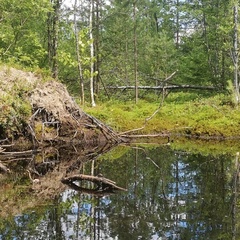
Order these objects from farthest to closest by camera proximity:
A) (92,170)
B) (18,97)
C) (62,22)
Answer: (62,22), (18,97), (92,170)

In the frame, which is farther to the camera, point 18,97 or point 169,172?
point 18,97

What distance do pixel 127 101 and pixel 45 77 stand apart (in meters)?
10.6

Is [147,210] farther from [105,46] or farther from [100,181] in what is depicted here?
[105,46]

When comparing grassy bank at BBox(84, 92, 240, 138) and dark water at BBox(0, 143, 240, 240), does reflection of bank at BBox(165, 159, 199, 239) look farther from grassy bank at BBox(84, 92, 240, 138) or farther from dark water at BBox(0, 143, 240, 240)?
grassy bank at BBox(84, 92, 240, 138)

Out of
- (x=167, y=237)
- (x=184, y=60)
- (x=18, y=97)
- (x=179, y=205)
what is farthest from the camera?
(x=184, y=60)

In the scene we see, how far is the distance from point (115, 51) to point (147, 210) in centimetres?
2045

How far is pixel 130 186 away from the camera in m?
9.65

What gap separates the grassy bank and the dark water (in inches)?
322

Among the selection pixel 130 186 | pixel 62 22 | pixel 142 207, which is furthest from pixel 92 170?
pixel 62 22

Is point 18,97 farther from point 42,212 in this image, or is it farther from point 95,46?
point 95,46

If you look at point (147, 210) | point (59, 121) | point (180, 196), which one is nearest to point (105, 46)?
point (59, 121)

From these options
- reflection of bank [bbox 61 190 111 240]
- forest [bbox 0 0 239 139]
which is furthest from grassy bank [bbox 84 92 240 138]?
reflection of bank [bbox 61 190 111 240]

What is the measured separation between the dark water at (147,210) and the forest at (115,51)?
9569 millimetres

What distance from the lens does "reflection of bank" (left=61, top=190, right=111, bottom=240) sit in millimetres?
6367
